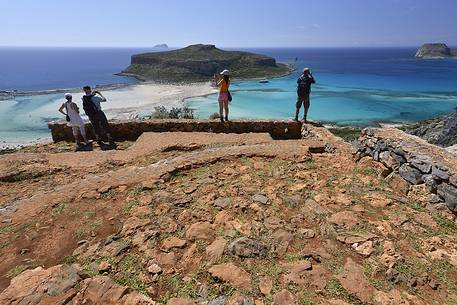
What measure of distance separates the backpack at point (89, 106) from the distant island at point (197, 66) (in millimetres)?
84890

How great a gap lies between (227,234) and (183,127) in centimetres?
759

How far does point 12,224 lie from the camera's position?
6082 millimetres

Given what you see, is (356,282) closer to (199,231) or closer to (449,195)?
(199,231)

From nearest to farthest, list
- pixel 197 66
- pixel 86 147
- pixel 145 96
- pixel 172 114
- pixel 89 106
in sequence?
pixel 89 106 → pixel 86 147 → pixel 172 114 → pixel 145 96 → pixel 197 66

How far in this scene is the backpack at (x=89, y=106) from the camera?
33.3 feet

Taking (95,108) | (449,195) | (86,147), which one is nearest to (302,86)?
(449,195)

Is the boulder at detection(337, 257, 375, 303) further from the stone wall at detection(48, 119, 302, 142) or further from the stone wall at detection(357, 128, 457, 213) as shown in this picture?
the stone wall at detection(48, 119, 302, 142)

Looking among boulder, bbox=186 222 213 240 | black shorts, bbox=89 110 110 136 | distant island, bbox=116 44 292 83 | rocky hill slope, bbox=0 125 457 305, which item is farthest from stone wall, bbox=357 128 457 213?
distant island, bbox=116 44 292 83

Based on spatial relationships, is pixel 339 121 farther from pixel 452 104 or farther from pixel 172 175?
pixel 172 175

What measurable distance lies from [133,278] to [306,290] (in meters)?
2.35

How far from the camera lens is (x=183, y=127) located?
40.4 feet

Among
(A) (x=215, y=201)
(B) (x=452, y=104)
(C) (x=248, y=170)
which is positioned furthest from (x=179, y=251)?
(B) (x=452, y=104)

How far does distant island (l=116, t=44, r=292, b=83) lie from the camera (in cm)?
10012

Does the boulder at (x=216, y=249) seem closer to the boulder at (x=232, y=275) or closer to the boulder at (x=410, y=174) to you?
the boulder at (x=232, y=275)
